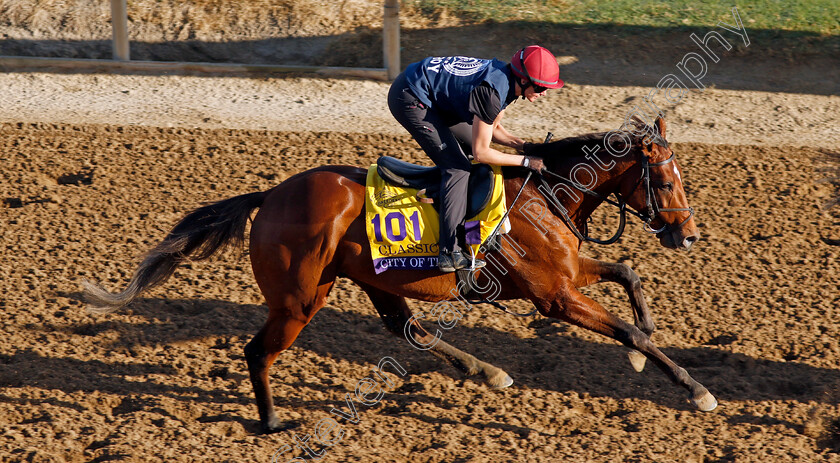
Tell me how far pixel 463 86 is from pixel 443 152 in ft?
1.32

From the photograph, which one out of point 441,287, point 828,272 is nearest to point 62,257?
point 441,287

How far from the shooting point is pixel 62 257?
6629mm

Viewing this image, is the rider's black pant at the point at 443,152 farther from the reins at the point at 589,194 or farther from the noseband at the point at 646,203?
the noseband at the point at 646,203

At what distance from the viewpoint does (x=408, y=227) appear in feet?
15.4

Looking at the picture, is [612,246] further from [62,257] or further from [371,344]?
[62,257]

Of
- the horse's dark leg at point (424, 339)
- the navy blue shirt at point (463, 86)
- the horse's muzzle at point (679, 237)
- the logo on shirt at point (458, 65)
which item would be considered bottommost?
the horse's dark leg at point (424, 339)

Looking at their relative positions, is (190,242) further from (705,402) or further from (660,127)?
(705,402)

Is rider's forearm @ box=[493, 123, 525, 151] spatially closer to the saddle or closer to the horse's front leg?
the saddle

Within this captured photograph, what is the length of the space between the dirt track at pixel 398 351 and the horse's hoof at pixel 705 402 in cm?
12

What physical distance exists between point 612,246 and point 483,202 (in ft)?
8.67

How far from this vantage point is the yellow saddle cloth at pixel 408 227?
4703mm

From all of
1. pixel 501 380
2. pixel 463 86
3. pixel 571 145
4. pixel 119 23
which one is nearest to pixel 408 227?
pixel 463 86

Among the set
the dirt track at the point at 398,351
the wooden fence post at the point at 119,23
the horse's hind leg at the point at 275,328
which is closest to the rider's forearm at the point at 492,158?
the horse's hind leg at the point at 275,328

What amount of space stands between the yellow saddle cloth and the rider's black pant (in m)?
0.09
